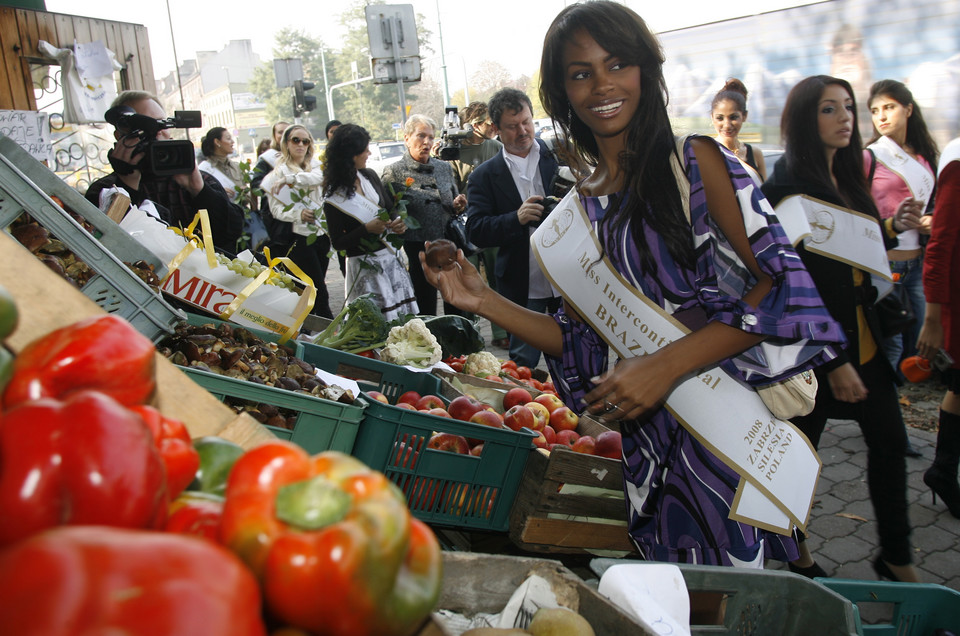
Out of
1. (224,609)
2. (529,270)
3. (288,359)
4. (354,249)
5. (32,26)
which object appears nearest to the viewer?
(224,609)

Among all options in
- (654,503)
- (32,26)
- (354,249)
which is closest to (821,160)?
(654,503)

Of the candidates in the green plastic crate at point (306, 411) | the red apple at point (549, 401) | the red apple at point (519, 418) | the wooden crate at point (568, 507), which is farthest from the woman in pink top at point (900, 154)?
the green plastic crate at point (306, 411)

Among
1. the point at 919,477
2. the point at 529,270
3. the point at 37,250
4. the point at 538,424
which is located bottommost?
the point at 919,477

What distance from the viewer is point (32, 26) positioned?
22.1ft

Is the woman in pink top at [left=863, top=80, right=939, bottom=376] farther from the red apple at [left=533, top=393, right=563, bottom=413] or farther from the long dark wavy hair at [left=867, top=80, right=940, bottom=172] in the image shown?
the red apple at [left=533, top=393, right=563, bottom=413]

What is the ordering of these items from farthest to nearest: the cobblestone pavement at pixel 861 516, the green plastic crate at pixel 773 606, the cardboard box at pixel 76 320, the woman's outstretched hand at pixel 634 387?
the cobblestone pavement at pixel 861 516 < the woman's outstretched hand at pixel 634 387 < the green plastic crate at pixel 773 606 < the cardboard box at pixel 76 320

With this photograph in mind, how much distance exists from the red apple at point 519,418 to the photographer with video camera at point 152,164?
83.6 inches

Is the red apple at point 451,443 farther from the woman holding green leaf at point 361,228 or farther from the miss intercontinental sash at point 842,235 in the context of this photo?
the woman holding green leaf at point 361,228

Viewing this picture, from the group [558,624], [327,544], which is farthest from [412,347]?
[327,544]

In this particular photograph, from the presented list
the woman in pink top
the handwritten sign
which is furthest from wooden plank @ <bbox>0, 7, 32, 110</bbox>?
the woman in pink top

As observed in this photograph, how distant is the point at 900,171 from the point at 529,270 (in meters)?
2.67

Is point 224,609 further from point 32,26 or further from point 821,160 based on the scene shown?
point 32,26

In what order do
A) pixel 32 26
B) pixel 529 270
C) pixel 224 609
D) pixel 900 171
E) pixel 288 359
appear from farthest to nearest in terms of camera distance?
pixel 32 26 < pixel 529 270 < pixel 900 171 < pixel 288 359 < pixel 224 609

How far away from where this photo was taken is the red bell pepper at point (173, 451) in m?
0.76
